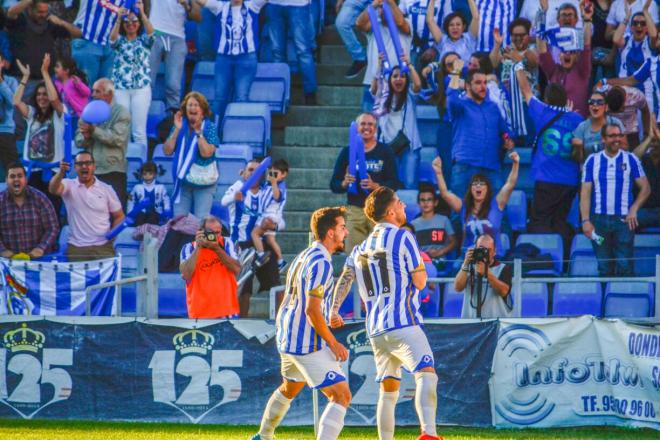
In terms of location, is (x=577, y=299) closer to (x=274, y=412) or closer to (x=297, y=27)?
(x=274, y=412)

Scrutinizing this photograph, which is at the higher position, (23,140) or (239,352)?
(23,140)

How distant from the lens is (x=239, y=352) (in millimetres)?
13266

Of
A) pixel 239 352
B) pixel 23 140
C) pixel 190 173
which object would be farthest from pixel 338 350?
pixel 23 140

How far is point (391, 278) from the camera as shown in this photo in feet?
35.3

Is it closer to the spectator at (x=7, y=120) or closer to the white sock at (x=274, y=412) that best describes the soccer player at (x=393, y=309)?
the white sock at (x=274, y=412)

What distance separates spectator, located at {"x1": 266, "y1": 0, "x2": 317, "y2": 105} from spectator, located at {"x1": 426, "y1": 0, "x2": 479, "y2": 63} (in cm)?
174

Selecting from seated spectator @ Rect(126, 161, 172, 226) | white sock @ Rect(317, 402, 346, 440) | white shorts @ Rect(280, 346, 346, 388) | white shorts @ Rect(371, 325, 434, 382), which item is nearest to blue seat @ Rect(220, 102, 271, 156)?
seated spectator @ Rect(126, 161, 172, 226)

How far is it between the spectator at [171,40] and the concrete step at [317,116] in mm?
1472

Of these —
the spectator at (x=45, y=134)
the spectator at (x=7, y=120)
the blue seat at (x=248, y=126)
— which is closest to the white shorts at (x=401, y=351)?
the blue seat at (x=248, y=126)

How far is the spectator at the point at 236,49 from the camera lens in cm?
1820

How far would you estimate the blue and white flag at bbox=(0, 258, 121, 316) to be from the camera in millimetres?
14719

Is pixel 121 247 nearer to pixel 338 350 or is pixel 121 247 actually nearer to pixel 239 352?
pixel 239 352

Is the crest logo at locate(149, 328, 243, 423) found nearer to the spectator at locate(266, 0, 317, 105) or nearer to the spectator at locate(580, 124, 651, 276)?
the spectator at locate(580, 124, 651, 276)

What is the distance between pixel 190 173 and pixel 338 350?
6.30 m
